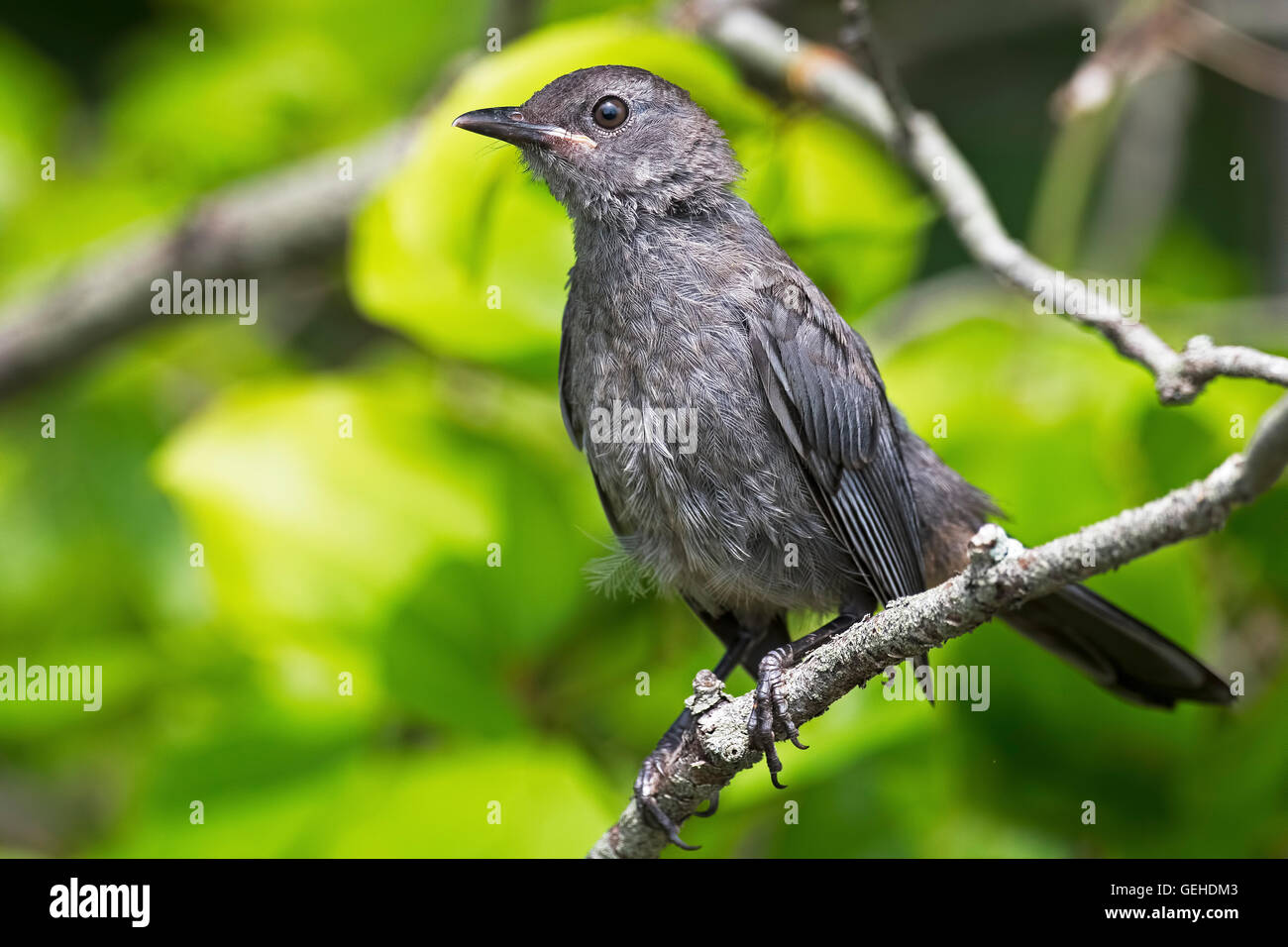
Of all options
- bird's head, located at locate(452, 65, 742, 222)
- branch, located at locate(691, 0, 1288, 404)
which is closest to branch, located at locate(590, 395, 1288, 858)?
branch, located at locate(691, 0, 1288, 404)

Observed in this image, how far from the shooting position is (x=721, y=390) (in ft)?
9.64

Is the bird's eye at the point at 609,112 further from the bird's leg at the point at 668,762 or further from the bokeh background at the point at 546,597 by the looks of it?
the bird's leg at the point at 668,762

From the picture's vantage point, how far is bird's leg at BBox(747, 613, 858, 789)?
8.07 ft

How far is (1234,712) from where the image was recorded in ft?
10.8

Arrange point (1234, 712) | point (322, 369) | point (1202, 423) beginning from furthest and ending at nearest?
point (322, 369) < point (1234, 712) < point (1202, 423)

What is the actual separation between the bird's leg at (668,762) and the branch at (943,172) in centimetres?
111

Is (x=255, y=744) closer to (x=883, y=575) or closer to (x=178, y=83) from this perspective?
(x=883, y=575)

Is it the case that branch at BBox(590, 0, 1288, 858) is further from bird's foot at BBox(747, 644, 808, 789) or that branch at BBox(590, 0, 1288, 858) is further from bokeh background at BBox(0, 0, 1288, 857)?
bokeh background at BBox(0, 0, 1288, 857)

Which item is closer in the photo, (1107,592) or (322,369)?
(1107,592)

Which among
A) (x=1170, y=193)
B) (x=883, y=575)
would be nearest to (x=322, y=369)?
(x=883, y=575)

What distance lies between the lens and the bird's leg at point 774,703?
2.46 metres

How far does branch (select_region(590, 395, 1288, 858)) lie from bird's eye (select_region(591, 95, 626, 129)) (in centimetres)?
138

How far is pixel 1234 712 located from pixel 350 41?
13.1 ft

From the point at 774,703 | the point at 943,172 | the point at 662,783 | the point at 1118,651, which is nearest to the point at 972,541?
the point at 774,703
